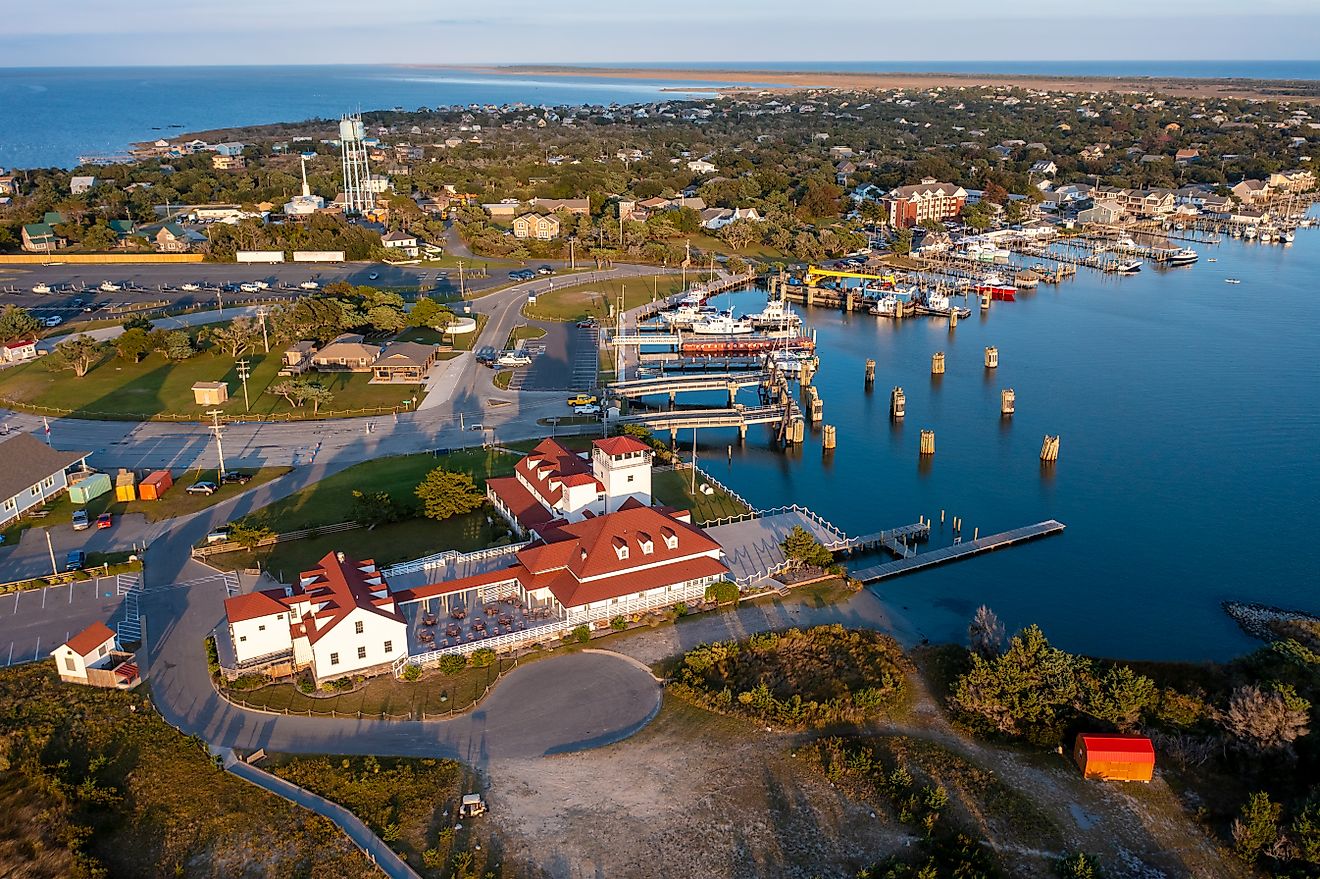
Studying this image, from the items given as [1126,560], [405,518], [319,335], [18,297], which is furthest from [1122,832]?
[18,297]

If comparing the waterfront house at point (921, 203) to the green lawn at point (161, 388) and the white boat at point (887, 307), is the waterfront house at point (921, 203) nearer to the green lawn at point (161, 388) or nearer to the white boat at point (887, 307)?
the white boat at point (887, 307)

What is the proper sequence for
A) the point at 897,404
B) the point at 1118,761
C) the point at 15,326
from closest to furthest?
the point at 1118,761 → the point at 897,404 → the point at 15,326

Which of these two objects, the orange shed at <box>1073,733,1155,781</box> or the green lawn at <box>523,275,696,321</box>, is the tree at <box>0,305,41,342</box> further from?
the orange shed at <box>1073,733,1155,781</box>

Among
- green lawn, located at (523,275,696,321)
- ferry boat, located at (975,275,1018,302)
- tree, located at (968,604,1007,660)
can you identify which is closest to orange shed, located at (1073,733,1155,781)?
tree, located at (968,604,1007,660)

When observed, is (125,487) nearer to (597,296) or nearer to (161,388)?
(161,388)

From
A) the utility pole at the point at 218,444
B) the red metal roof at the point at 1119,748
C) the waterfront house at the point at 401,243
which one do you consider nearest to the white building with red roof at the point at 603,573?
the red metal roof at the point at 1119,748

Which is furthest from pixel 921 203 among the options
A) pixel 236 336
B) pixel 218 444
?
pixel 218 444
